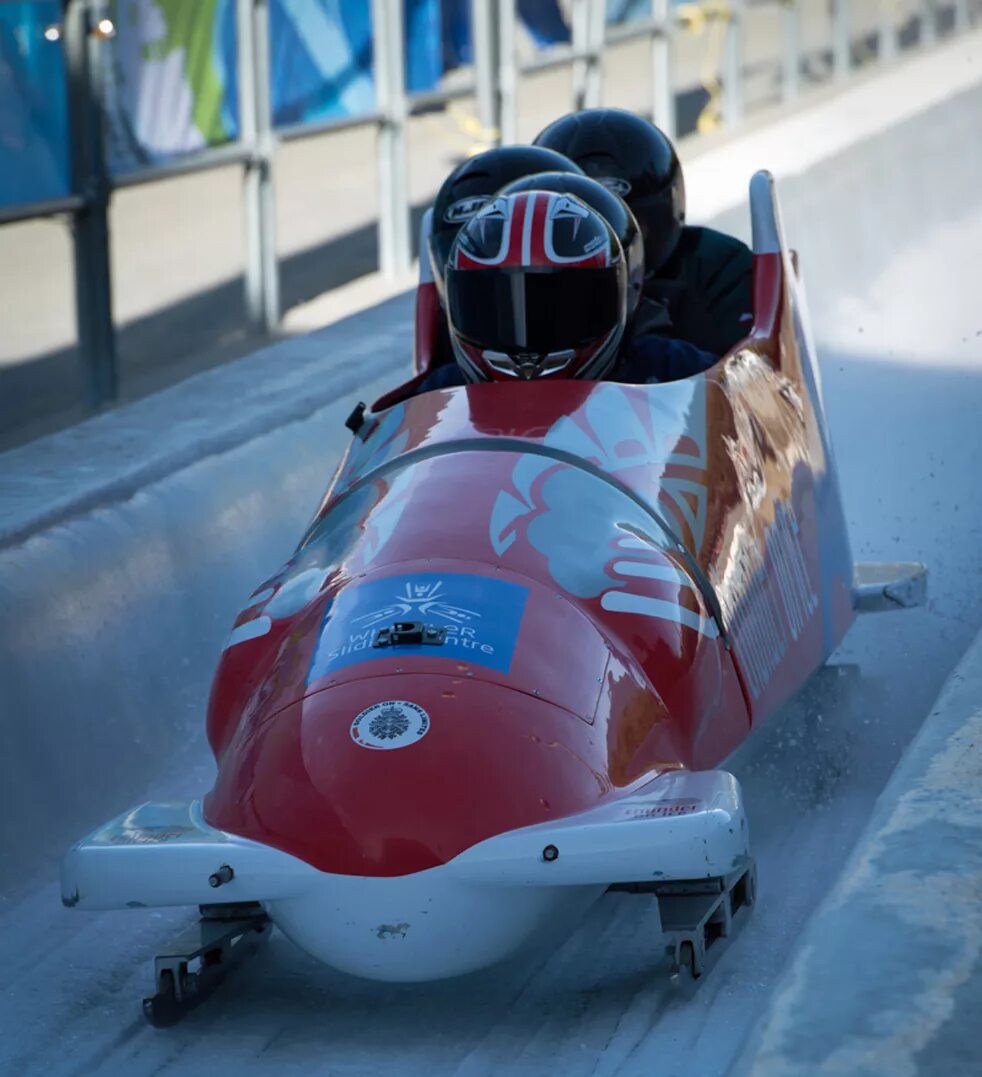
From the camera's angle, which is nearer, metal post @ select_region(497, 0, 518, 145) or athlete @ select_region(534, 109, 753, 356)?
athlete @ select_region(534, 109, 753, 356)

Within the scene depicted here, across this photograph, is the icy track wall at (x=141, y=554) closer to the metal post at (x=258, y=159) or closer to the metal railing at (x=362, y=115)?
the metal railing at (x=362, y=115)

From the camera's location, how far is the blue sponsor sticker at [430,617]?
241 cm

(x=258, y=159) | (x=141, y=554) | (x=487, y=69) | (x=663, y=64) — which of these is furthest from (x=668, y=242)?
(x=663, y=64)

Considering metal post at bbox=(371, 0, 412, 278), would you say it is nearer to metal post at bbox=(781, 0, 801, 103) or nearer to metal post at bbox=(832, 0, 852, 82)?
metal post at bbox=(781, 0, 801, 103)

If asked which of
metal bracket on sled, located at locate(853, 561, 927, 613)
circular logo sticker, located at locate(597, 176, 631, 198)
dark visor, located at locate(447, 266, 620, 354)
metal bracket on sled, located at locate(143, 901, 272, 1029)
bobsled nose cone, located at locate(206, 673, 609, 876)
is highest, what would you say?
dark visor, located at locate(447, 266, 620, 354)

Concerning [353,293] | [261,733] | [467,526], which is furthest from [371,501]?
[353,293]

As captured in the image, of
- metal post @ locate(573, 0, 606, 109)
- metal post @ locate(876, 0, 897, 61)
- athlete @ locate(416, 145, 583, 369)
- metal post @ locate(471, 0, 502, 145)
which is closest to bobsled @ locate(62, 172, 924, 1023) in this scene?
athlete @ locate(416, 145, 583, 369)

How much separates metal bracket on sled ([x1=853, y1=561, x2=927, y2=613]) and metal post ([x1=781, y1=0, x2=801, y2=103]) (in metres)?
8.39

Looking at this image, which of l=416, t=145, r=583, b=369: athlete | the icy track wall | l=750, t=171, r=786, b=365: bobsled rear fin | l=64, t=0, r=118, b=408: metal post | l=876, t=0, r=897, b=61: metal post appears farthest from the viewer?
l=876, t=0, r=897, b=61: metal post

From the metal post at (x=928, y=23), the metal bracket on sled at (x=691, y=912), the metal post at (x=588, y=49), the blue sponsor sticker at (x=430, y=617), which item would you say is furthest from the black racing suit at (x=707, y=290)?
the metal post at (x=928, y=23)

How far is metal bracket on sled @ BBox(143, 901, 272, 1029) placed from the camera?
8.07ft

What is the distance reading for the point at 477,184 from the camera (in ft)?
13.7

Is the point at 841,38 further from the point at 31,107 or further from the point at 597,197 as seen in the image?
the point at 597,197

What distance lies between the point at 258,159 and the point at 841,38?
281 inches
